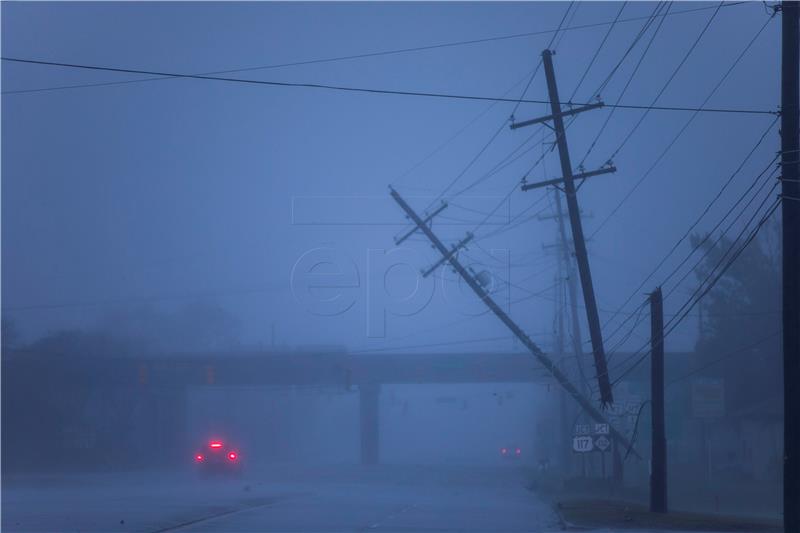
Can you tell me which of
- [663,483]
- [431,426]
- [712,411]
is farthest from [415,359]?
[431,426]

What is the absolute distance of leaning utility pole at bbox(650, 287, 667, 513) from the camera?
30.2m

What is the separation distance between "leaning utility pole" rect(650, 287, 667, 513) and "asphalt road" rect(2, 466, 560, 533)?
3.07 m

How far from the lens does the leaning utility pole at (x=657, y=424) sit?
3023cm

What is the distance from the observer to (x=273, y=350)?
79.2 m

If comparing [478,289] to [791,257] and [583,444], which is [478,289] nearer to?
[583,444]

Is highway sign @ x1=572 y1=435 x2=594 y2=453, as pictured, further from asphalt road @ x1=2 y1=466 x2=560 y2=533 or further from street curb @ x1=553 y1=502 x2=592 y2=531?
street curb @ x1=553 y1=502 x2=592 y2=531

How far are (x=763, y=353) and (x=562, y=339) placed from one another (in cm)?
1700

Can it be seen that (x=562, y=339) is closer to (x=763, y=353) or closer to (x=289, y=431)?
(x=763, y=353)

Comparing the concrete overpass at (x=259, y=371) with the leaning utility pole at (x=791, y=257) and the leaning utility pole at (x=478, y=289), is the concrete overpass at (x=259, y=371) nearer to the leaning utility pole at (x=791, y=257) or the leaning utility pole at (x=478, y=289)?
the leaning utility pole at (x=478, y=289)

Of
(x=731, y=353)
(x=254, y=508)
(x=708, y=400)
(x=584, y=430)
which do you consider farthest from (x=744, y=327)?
(x=254, y=508)

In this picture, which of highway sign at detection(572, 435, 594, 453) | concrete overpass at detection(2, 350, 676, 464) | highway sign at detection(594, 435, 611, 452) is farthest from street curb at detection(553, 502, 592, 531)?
concrete overpass at detection(2, 350, 676, 464)

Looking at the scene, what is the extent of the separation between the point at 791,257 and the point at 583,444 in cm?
1788

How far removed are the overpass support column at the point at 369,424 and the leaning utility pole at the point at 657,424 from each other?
58.5m

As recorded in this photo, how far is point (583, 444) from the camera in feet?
118
